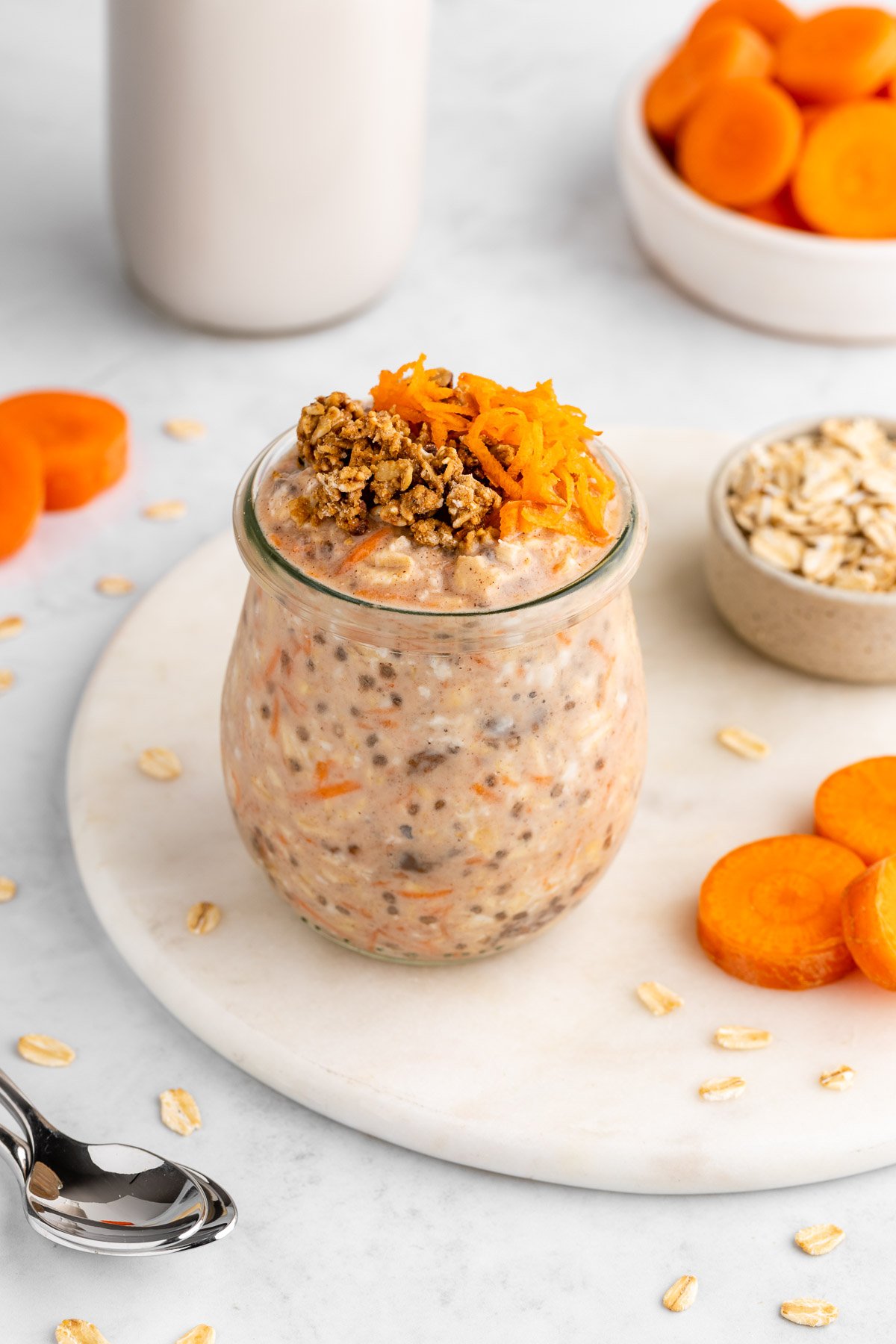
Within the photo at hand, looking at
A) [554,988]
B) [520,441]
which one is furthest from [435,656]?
[554,988]

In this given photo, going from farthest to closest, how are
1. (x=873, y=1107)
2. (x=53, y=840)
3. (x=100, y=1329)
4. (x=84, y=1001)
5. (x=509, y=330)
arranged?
(x=509, y=330)
(x=53, y=840)
(x=84, y=1001)
(x=873, y=1107)
(x=100, y=1329)

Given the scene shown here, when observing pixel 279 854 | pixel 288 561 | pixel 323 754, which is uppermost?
pixel 288 561

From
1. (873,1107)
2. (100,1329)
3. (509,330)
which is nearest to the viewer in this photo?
(100,1329)

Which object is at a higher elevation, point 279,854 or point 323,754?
point 323,754

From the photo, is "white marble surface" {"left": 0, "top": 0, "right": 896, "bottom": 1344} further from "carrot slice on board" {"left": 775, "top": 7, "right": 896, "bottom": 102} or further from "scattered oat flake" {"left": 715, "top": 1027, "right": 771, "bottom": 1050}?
"carrot slice on board" {"left": 775, "top": 7, "right": 896, "bottom": 102}

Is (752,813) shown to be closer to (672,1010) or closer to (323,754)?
(672,1010)

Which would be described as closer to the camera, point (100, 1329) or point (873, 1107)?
point (100, 1329)

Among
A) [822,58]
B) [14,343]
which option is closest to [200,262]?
[14,343]

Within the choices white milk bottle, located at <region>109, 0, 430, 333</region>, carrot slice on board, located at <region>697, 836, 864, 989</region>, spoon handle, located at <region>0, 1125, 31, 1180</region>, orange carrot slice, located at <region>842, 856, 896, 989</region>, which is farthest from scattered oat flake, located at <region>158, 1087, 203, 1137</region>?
white milk bottle, located at <region>109, 0, 430, 333</region>
